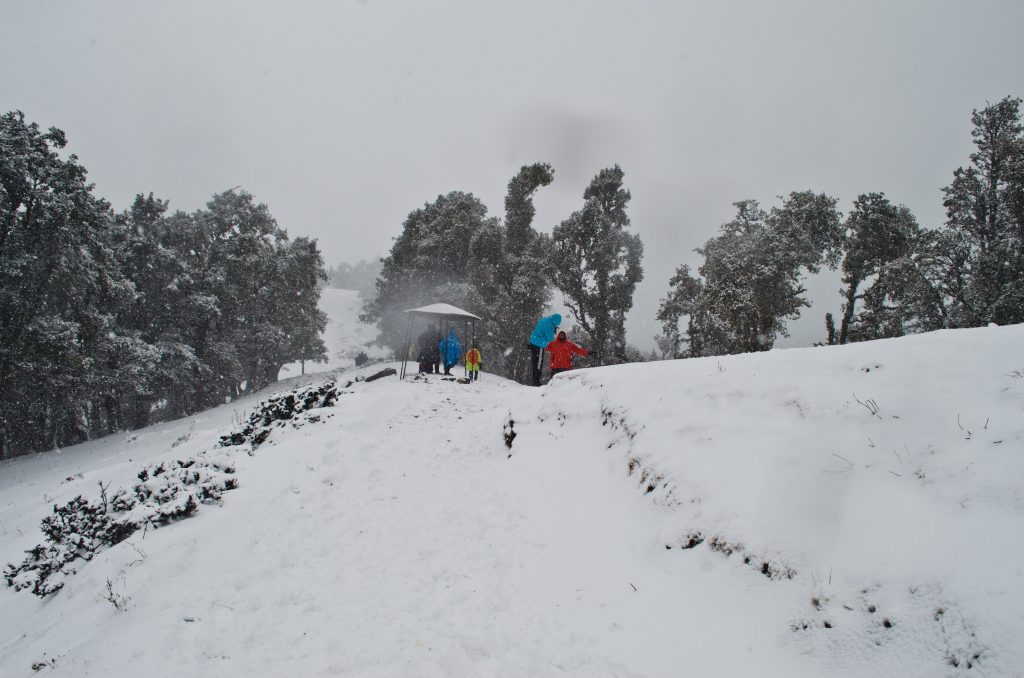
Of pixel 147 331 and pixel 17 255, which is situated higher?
pixel 17 255

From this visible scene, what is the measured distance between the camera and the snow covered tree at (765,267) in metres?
20.7

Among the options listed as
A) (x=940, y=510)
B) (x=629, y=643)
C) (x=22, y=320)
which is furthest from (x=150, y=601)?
(x=22, y=320)

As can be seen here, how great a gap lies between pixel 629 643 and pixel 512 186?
2820cm

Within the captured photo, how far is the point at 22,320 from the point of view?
15.1 meters

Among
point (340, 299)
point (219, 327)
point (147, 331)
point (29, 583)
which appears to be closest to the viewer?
point (29, 583)

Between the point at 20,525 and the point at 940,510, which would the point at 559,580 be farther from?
the point at 20,525

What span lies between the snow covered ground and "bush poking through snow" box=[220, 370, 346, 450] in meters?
2.62

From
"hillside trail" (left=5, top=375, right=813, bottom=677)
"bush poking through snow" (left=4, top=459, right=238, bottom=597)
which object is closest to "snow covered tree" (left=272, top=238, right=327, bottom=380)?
"bush poking through snow" (left=4, top=459, right=238, bottom=597)

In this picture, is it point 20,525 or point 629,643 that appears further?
point 20,525

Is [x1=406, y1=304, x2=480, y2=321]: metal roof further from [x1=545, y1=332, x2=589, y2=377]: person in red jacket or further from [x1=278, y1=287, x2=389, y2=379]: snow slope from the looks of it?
[x1=278, y1=287, x2=389, y2=379]: snow slope

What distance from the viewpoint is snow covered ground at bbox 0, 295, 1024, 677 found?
91.5 inches

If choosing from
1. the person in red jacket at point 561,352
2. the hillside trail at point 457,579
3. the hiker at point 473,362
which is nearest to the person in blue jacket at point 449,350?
the hiker at point 473,362

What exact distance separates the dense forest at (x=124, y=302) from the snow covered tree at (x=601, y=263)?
60.7 feet

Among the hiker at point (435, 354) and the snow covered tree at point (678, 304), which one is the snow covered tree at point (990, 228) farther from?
the hiker at point (435, 354)
